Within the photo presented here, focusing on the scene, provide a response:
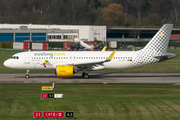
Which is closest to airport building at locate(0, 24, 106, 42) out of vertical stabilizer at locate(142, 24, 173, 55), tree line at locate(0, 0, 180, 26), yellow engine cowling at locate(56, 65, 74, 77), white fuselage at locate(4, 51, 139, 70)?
tree line at locate(0, 0, 180, 26)

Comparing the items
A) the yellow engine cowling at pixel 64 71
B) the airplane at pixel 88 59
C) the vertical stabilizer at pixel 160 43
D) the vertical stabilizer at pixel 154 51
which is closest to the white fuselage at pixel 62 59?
the airplane at pixel 88 59

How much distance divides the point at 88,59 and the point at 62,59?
11.8 ft

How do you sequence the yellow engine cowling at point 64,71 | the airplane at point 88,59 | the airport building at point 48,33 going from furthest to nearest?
the airport building at point 48,33 < the airplane at point 88,59 < the yellow engine cowling at point 64,71

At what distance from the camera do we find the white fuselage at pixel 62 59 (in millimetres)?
41438

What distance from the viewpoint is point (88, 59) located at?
42.3m

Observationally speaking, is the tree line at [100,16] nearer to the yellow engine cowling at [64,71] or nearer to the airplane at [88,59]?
the airplane at [88,59]

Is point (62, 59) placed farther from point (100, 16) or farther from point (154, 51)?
point (100, 16)

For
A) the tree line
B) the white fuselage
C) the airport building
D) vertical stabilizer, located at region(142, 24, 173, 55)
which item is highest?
the tree line

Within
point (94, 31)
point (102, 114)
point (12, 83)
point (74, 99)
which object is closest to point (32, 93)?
point (74, 99)

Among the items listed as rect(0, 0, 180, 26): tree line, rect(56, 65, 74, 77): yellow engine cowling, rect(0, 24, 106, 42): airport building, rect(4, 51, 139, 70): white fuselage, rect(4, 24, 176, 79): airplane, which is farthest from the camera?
rect(0, 0, 180, 26): tree line

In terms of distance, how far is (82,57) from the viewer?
139ft

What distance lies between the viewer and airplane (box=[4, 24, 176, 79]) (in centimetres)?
4131

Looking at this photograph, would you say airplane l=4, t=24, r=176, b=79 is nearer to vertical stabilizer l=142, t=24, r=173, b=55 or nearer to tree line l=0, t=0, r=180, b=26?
vertical stabilizer l=142, t=24, r=173, b=55

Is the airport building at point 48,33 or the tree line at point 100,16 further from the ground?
the tree line at point 100,16
